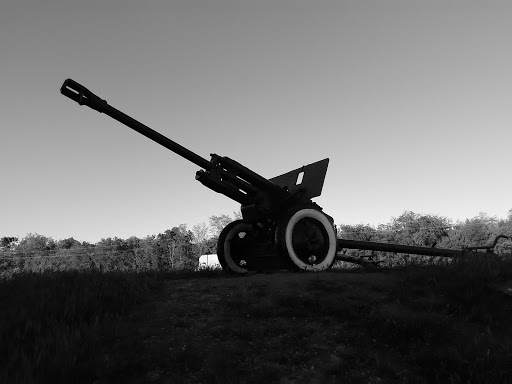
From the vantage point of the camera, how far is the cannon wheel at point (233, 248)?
895 cm

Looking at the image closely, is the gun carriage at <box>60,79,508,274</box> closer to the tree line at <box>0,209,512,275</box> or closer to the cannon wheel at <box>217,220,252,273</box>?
the cannon wheel at <box>217,220,252,273</box>

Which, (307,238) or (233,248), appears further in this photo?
(233,248)

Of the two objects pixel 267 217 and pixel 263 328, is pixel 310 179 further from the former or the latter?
pixel 263 328

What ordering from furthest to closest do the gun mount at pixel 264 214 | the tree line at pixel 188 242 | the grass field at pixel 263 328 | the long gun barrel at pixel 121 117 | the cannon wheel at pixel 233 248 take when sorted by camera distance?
1. the tree line at pixel 188 242
2. the cannon wheel at pixel 233 248
3. the gun mount at pixel 264 214
4. the long gun barrel at pixel 121 117
5. the grass field at pixel 263 328

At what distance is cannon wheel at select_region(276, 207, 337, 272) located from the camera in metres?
7.68

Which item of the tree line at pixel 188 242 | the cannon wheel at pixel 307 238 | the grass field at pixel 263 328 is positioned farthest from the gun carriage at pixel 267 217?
the tree line at pixel 188 242

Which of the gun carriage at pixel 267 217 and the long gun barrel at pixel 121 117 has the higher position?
the long gun barrel at pixel 121 117

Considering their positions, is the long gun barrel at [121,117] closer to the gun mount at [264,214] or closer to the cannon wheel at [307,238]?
the gun mount at [264,214]

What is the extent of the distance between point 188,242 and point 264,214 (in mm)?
Answer: 56267

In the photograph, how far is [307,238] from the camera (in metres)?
8.05

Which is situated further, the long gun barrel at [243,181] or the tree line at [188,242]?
the tree line at [188,242]

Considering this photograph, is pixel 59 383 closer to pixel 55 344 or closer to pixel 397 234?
pixel 55 344

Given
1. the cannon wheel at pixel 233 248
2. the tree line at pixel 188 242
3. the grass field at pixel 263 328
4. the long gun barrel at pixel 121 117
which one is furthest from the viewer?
the tree line at pixel 188 242

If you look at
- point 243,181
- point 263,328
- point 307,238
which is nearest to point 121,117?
point 243,181
